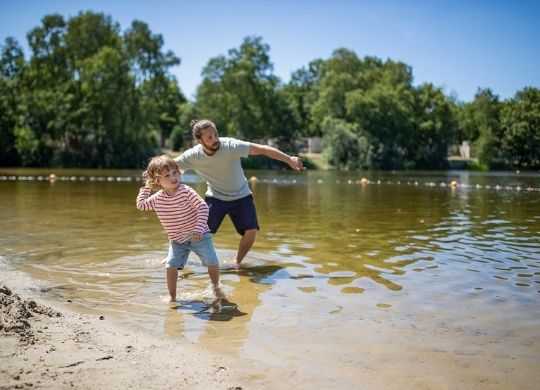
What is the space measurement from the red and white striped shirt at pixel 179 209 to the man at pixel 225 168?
1.35 m

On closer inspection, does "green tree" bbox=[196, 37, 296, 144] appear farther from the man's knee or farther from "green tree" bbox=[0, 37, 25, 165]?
the man's knee

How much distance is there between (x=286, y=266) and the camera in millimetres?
8570

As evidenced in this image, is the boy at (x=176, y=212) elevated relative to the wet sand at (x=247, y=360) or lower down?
elevated

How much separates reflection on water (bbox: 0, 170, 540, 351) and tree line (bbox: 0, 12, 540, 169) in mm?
53514

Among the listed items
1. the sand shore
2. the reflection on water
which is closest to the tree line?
the reflection on water

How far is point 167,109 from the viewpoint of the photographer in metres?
102

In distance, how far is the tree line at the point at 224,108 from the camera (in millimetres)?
66062

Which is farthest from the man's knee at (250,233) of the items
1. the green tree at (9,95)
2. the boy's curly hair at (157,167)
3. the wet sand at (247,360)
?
the green tree at (9,95)

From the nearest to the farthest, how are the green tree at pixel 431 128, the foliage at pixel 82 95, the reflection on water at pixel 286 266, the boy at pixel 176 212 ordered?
the reflection on water at pixel 286 266
the boy at pixel 176 212
the foliage at pixel 82 95
the green tree at pixel 431 128

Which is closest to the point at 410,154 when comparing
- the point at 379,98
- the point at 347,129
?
the point at 379,98

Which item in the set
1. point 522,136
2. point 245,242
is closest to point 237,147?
point 245,242

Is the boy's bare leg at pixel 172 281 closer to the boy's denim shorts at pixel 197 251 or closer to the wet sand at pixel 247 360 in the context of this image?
the boy's denim shorts at pixel 197 251

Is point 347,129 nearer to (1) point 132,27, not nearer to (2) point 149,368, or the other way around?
(1) point 132,27

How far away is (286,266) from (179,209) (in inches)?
107
